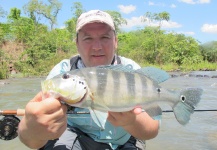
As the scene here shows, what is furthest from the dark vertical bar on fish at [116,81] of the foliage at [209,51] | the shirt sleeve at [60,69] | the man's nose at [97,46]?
the foliage at [209,51]

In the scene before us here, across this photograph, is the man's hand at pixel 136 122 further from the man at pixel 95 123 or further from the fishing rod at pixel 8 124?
the fishing rod at pixel 8 124

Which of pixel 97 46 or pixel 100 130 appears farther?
pixel 100 130

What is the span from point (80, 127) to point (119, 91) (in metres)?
1.23

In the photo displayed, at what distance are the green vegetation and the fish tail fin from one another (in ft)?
90.1

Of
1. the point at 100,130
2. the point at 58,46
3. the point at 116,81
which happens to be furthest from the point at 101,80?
the point at 58,46

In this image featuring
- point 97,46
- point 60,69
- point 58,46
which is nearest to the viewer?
point 97,46

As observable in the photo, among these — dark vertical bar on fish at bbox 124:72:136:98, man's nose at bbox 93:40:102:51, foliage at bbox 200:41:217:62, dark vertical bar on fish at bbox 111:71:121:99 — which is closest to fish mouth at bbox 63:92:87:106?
dark vertical bar on fish at bbox 111:71:121:99

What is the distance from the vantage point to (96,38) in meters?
3.02

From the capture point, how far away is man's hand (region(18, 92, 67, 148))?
1994 mm

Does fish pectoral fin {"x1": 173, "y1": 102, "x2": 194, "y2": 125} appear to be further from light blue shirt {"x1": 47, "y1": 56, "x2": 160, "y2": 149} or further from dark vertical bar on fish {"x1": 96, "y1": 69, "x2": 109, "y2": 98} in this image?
light blue shirt {"x1": 47, "y1": 56, "x2": 160, "y2": 149}

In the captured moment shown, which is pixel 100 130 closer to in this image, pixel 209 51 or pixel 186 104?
pixel 186 104

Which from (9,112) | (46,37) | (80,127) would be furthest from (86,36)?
(46,37)

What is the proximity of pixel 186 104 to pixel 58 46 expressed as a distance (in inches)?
1524

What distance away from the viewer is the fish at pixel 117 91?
1990mm
